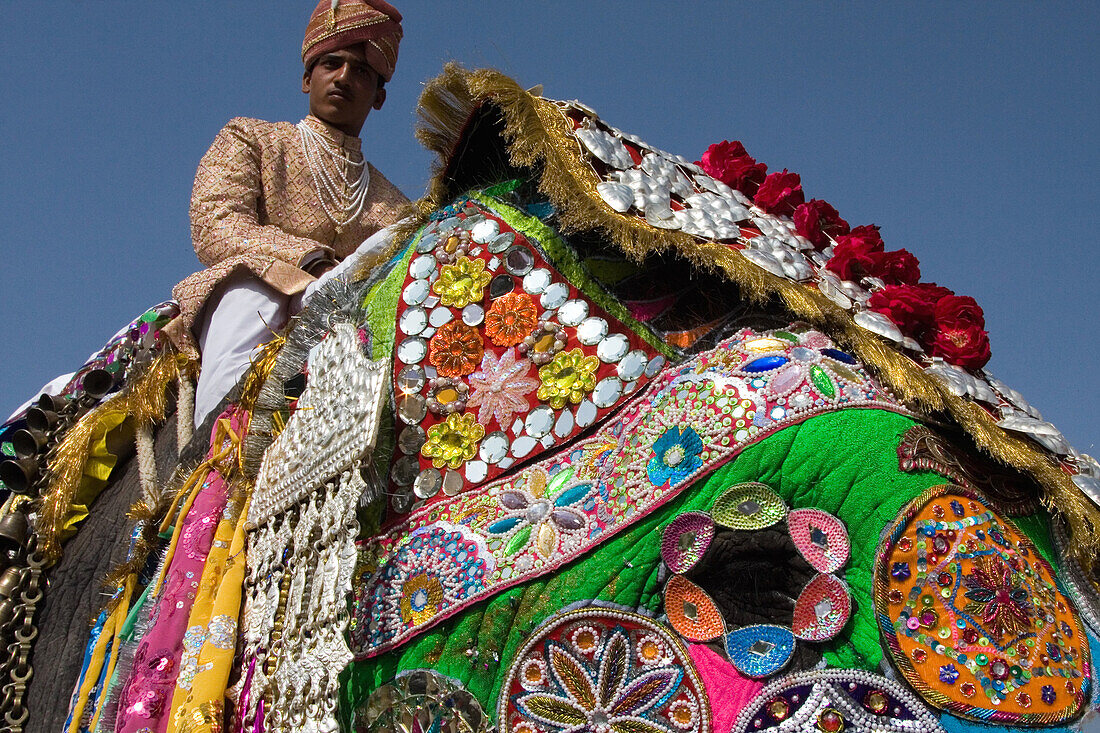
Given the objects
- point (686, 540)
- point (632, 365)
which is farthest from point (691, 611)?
point (632, 365)

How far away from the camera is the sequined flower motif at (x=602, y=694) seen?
2.16 m

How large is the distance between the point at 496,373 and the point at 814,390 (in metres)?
0.76

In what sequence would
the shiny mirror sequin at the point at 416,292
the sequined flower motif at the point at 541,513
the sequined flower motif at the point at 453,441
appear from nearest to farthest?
the sequined flower motif at the point at 541,513 < the sequined flower motif at the point at 453,441 < the shiny mirror sequin at the point at 416,292

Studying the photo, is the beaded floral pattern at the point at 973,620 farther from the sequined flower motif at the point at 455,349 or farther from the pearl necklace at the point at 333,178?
the pearl necklace at the point at 333,178

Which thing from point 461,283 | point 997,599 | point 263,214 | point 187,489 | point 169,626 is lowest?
point 997,599

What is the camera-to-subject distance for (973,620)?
2061mm

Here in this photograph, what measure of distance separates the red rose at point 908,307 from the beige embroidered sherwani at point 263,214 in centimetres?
170

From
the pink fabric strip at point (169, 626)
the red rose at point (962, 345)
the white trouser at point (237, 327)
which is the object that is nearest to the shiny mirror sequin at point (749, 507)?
the red rose at point (962, 345)

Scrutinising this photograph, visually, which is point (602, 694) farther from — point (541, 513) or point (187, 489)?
point (187, 489)

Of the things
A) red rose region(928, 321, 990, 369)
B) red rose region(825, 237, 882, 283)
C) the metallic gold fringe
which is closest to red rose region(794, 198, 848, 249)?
red rose region(825, 237, 882, 283)

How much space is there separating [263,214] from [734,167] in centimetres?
185

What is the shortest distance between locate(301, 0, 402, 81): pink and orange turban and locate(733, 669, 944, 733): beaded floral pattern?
3065mm

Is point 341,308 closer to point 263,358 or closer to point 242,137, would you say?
point 263,358

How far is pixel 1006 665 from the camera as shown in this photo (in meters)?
2.04
